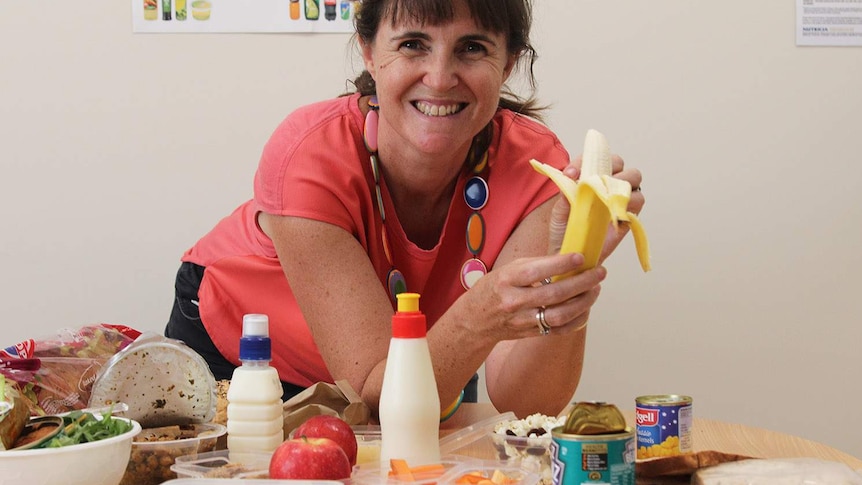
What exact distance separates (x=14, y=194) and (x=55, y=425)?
1.43 metres

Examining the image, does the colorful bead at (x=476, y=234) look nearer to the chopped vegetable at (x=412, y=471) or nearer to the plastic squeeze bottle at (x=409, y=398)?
the plastic squeeze bottle at (x=409, y=398)

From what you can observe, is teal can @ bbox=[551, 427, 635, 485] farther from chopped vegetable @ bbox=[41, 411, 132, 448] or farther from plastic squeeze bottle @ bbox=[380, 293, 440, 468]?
chopped vegetable @ bbox=[41, 411, 132, 448]

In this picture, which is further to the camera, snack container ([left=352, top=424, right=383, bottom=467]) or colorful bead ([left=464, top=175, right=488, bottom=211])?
colorful bead ([left=464, top=175, right=488, bottom=211])

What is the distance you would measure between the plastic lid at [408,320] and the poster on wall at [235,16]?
1.27 meters

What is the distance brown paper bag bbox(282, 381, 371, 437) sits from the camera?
1147 mm

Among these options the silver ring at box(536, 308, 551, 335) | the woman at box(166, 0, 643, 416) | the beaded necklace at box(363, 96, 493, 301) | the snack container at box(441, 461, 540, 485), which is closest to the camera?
the snack container at box(441, 461, 540, 485)

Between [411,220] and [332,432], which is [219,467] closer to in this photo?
[332,432]

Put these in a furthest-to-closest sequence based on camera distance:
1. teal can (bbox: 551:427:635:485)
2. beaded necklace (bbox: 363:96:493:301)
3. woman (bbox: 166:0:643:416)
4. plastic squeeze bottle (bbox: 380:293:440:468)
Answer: beaded necklace (bbox: 363:96:493:301) < woman (bbox: 166:0:643:416) < plastic squeeze bottle (bbox: 380:293:440:468) < teal can (bbox: 551:427:635:485)

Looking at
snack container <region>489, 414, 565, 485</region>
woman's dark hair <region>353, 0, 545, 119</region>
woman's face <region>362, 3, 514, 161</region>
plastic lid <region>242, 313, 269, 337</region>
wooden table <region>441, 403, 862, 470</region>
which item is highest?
woman's dark hair <region>353, 0, 545, 119</region>

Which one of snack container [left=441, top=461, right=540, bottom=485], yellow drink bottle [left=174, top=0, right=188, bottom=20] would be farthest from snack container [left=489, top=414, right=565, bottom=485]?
yellow drink bottle [left=174, top=0, right=188, bottom=20]

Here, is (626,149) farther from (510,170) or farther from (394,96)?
(394,96)

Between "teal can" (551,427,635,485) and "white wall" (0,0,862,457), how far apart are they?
1.41m

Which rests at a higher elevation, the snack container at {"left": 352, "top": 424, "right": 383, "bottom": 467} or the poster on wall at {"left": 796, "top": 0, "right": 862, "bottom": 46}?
the poster on wall at {"left": 796, "top": 0, "right": 862, "bottom": 46}

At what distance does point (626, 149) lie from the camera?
7.08ft
